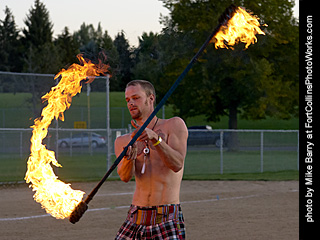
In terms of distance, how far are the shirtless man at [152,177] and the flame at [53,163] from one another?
0.53m

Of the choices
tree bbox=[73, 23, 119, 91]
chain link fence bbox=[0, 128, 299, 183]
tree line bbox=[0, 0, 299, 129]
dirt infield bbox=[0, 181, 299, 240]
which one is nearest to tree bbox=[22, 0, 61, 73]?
tree line bbox=[0, 0, 299, 129]

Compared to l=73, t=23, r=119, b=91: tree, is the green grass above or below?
below

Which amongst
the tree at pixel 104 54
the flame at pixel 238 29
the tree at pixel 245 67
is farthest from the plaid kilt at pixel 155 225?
the tree at pixel 245 67

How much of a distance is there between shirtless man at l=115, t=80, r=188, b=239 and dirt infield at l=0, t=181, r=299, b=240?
189 inches

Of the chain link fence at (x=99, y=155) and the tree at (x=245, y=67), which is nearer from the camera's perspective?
the chain link fence at (x=99, y=155)

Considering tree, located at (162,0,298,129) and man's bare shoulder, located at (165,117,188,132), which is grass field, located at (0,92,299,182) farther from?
man's bare shoulder, located at (165,117,188,132)

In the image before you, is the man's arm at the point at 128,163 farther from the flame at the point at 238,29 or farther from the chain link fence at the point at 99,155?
the chain link fence at the point at 99,155

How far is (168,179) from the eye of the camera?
5.41 metres

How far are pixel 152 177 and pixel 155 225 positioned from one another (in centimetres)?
38

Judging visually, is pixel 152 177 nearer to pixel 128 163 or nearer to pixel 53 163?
pixel 128 163

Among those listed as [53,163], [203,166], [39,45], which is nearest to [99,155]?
[203,166]

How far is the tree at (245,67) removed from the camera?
41188 millimetres

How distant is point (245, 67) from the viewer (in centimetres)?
4225

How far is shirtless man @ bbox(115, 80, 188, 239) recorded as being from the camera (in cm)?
533
